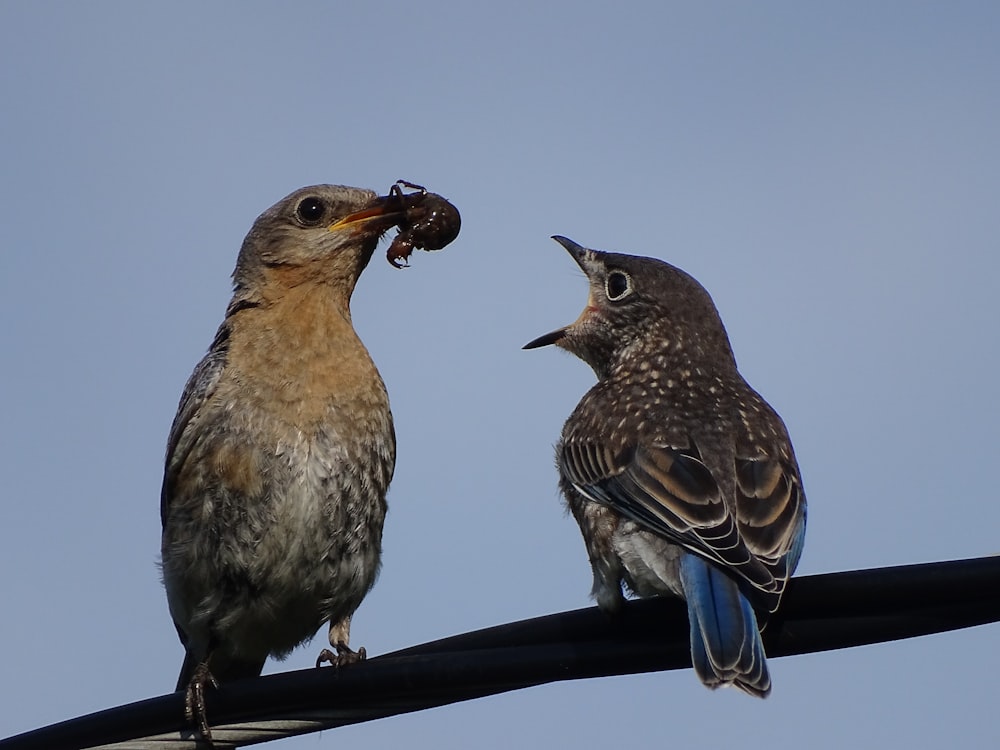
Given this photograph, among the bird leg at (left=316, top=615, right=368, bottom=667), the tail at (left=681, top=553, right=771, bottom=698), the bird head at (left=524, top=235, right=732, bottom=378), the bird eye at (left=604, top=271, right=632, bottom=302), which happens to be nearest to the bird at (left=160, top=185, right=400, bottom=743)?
the bird leg at (left=316, top=615, right=368, bottom=667)

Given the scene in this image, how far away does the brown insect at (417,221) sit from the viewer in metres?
8.26

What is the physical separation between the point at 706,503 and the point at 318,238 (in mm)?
3033

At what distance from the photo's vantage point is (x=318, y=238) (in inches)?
319

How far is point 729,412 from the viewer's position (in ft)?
22.9

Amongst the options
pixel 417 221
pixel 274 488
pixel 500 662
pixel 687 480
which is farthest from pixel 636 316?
pixel 500 662

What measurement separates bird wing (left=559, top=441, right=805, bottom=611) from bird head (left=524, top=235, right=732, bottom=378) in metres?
1.56

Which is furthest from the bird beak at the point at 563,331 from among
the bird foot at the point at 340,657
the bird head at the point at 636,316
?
the bird foot at the point at 340,657

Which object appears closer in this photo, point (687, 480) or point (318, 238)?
point (687, 480)

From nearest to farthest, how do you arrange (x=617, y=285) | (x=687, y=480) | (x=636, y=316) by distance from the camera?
1. (x=687, y=480)
2. (x=636, y=316)
3. (x=617, y=285)

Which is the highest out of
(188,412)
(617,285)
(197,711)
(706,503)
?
(617,285)

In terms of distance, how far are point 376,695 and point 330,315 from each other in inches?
128

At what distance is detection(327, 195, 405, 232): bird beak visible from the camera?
8.14 m

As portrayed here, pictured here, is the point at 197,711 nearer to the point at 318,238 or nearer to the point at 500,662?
the point at 500,662

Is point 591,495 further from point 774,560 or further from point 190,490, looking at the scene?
point 190,490
